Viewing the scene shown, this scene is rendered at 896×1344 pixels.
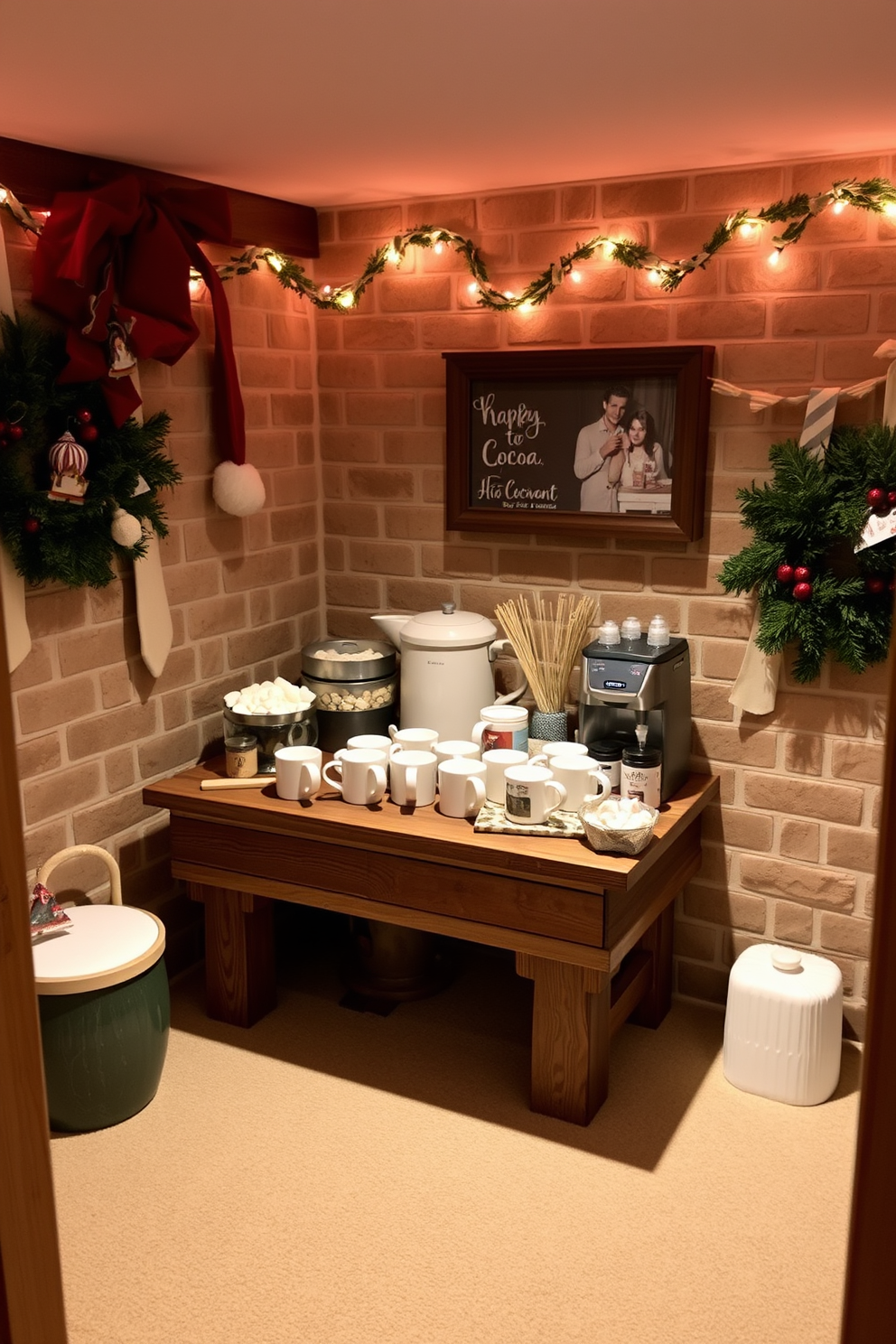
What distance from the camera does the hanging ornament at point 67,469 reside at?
2705 mm

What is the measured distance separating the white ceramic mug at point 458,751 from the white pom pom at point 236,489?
909 millimetres

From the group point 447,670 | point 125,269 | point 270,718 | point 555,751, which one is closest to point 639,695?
point 555,751

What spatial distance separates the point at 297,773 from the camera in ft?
10.00

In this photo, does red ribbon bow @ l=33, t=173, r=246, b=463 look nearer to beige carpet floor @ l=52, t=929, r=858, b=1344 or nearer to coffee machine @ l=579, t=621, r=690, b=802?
coffee machine @ l=579, t=621, r=690, b=802

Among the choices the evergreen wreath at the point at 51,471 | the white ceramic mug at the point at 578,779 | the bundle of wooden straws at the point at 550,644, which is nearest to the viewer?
the evergreen wreath at the point at 51,471

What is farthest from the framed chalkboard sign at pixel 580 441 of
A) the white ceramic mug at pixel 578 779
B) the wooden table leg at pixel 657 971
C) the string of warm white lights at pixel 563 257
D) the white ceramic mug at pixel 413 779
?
the wooden table leg at pixel 657 971

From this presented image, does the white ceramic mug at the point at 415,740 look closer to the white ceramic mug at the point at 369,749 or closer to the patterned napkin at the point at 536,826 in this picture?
the white ceramic mug at the point at 369,749

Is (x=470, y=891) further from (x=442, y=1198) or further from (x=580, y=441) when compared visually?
(x=580, y=441)

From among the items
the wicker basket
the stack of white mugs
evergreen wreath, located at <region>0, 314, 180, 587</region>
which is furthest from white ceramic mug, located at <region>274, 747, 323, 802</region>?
the wicker basket

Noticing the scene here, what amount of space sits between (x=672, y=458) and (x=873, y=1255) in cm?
240

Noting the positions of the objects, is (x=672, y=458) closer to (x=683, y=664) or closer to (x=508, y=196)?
(x=683, y=664)

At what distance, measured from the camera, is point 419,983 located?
3.48m

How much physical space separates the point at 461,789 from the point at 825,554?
1.10m

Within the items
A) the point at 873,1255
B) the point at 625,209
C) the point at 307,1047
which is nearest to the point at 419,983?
the point at 307,1047
